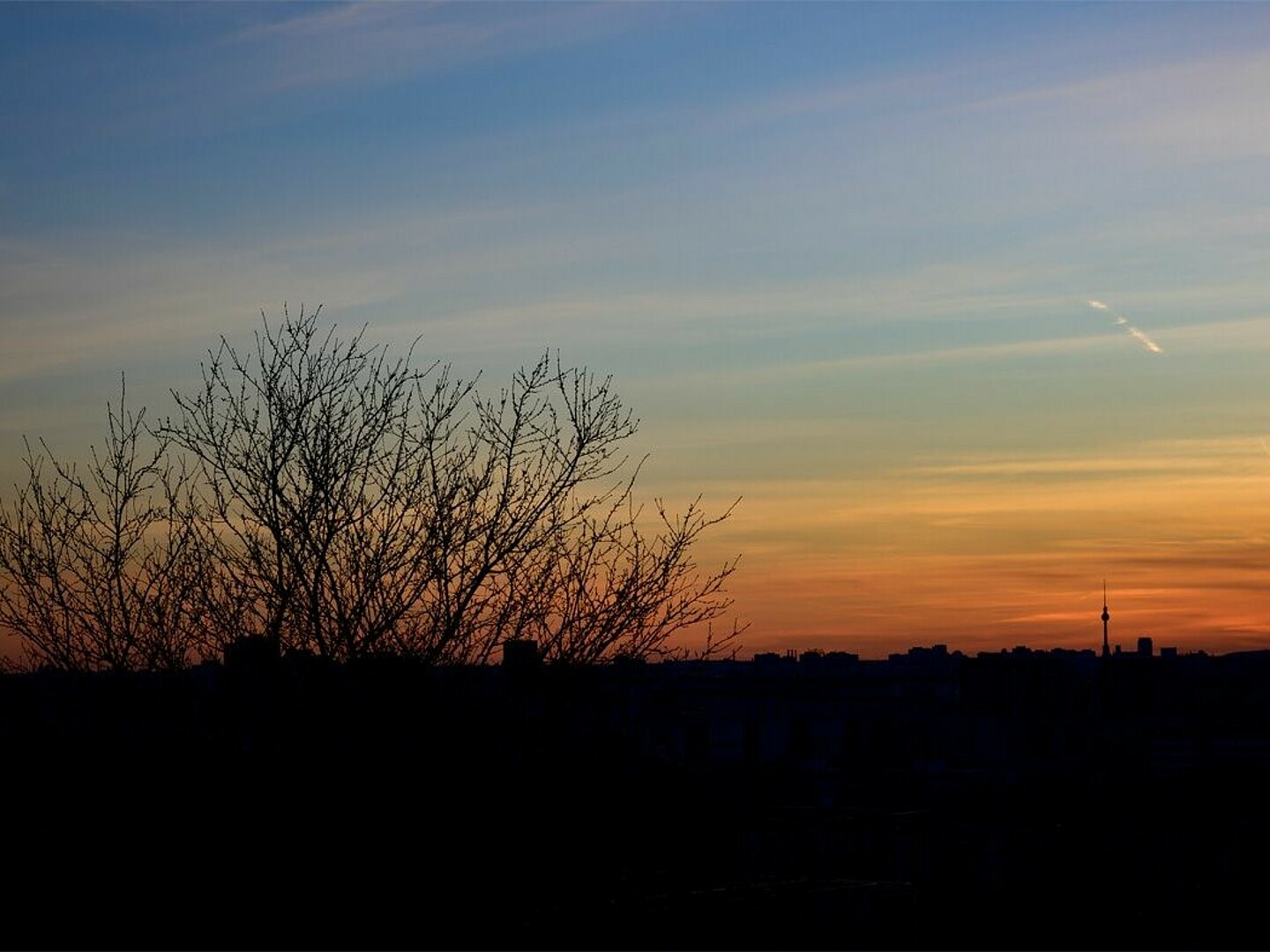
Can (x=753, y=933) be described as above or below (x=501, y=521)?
below

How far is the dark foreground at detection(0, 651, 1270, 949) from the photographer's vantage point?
8.85m

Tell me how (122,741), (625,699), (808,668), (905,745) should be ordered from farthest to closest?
(808,668), (905,745), (625,699), (122,741)

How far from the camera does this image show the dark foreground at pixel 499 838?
885 cm

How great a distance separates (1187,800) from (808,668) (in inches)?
2884

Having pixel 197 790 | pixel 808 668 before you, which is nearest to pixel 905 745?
pixel 808 668

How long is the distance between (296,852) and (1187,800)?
1541 centimetres

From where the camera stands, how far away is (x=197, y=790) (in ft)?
43.9

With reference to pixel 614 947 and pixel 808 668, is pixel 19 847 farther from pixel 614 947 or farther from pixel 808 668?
pixel 808 668

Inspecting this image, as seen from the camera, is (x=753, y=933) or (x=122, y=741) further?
(x=122, y=741)

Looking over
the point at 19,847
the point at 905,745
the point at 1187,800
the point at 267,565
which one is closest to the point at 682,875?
the point at 19,847

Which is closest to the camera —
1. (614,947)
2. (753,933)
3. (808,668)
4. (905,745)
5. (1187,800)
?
(614,947)

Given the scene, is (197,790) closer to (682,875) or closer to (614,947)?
(682,875)

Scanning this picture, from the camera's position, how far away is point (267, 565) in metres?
17.7

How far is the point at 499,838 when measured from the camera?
42.2 ft
